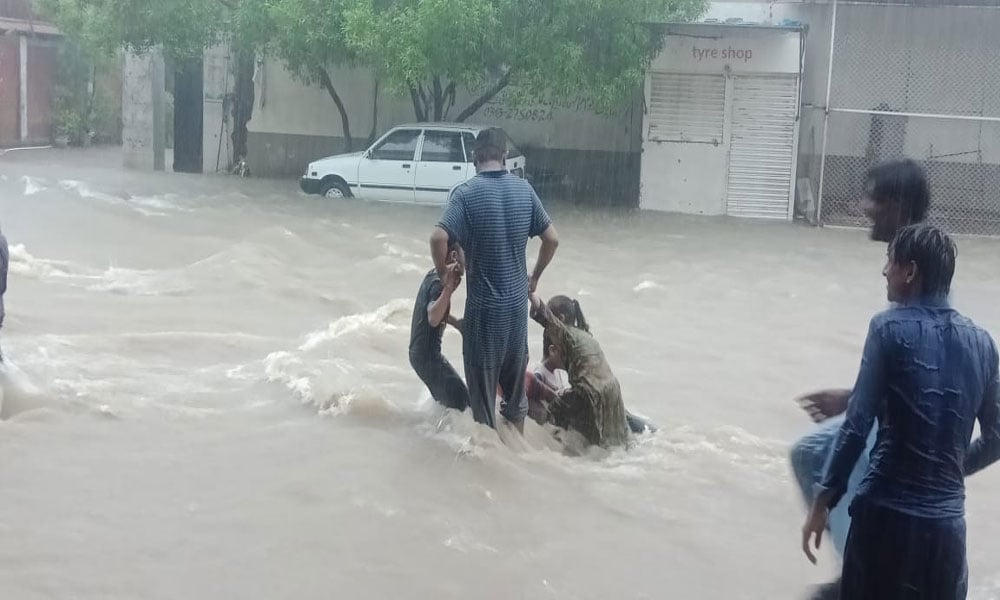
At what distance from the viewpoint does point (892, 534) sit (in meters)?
3.25

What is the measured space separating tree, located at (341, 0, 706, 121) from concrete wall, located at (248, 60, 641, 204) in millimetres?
2701

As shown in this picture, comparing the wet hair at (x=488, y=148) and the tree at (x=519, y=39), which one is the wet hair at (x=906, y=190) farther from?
the tree at (x=519, y=39)

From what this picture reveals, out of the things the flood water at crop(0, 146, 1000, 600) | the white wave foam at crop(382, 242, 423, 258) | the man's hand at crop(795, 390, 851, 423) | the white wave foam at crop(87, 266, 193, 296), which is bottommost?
the flood water at crop(0, 146, 1000, 600)

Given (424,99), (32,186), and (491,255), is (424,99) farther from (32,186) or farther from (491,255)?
(491,255)

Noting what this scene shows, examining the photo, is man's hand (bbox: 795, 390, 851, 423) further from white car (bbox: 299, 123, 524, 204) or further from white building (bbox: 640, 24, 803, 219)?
white building (bbox: 640, 24, 803, 219)

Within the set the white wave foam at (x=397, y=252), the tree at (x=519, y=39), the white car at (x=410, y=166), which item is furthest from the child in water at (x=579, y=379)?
the white car at (x=410, y=166)

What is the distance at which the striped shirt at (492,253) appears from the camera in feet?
19.2

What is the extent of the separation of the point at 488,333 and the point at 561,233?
10.0 meters

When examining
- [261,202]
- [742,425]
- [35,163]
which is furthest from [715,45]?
[35,163]

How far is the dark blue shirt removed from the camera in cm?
319

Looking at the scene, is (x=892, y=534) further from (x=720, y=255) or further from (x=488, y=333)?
(x=720, y=255)

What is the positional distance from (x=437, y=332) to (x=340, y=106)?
14560 mm

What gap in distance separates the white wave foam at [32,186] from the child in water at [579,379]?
1263 centimetres

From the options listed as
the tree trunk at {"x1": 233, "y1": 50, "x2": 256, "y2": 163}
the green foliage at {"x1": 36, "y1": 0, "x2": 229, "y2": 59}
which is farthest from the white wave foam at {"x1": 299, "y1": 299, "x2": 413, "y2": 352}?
the tree trunk at {"x1": 233, "y1": 50, "x2": 256, "y2": 163}
